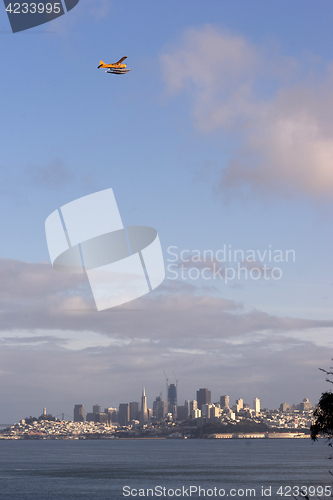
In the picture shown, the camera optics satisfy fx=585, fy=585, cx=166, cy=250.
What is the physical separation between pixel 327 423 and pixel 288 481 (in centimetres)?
6946

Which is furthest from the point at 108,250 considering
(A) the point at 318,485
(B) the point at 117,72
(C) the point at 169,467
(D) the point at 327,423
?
(C) the point at 169,467

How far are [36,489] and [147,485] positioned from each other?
15.5 meters

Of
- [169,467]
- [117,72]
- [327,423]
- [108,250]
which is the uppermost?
[117,72]

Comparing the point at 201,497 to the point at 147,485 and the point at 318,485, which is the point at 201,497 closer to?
the point at 147,485

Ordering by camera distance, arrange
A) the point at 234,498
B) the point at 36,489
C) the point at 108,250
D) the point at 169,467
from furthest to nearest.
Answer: the point at 169,467
the point at 36,489
the point at 234,498
the point at 108,250

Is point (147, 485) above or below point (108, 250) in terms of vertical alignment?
below

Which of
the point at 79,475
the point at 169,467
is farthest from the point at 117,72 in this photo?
the point at 169,467

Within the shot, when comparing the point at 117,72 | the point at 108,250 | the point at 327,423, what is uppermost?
the point at 117,72

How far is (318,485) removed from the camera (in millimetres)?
81938

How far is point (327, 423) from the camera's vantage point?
77.8 feet

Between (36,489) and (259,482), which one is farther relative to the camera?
(259,482)

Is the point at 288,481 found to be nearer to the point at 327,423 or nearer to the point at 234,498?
the point at 234,498

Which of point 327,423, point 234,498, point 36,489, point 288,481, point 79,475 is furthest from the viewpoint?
point 79,475

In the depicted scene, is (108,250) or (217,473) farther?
(217,473)
